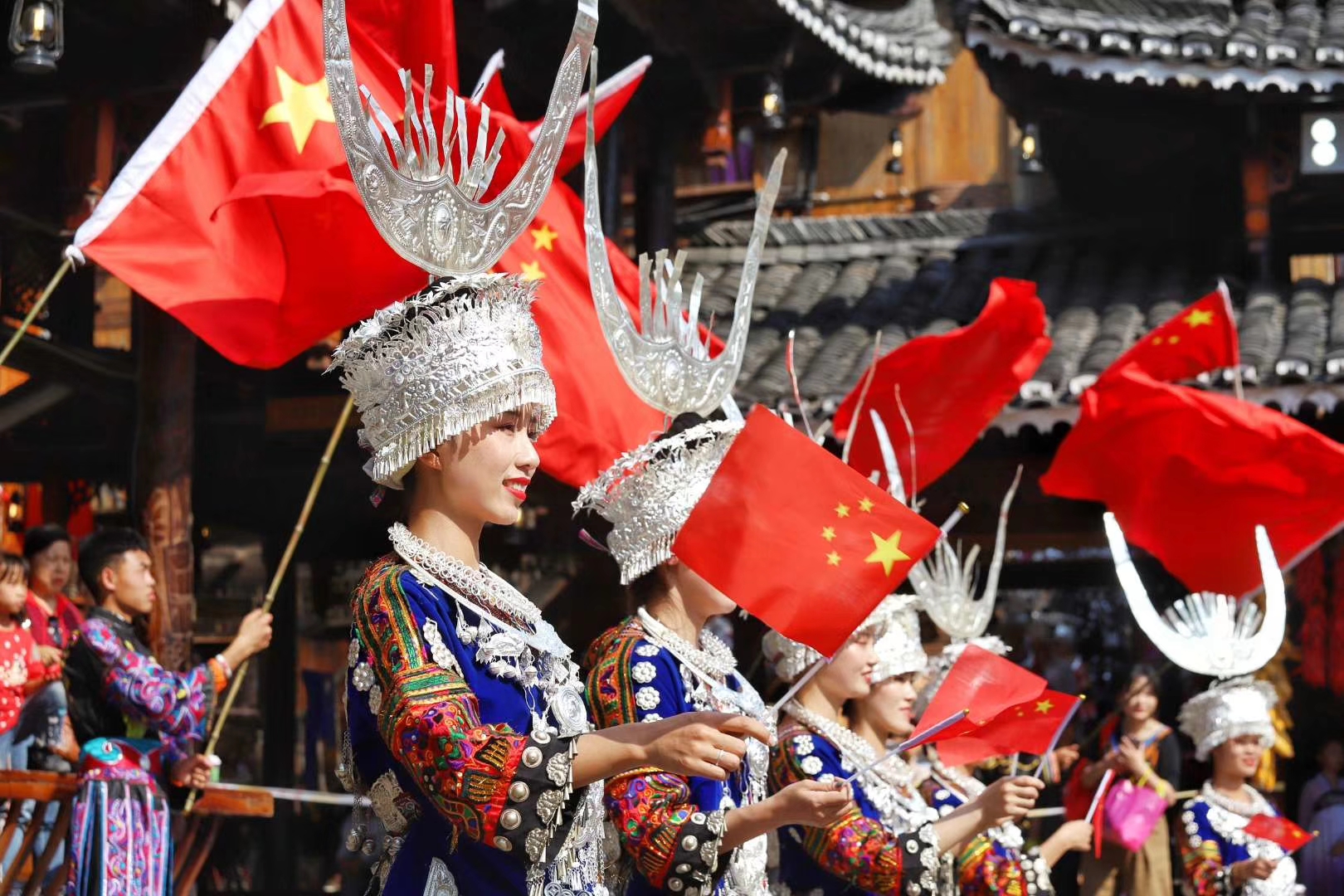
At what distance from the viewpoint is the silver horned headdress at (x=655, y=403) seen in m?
4.45

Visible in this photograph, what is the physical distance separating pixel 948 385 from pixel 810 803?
3.92 meters

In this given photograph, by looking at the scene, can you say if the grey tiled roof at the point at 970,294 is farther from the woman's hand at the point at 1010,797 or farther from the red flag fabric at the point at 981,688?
the woman's hand at the point at 1010,797

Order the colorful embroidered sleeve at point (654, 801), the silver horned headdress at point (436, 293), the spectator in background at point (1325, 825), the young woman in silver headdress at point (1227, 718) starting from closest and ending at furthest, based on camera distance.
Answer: the silver horned headdress at point (436, 293)
the colorful embroidered sleeve at point (654, 801)
the young woman in silver headdress at point (1227, 718)
the spectator in background at point (1325, 825)

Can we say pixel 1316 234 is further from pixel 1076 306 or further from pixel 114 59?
pixel 114 59

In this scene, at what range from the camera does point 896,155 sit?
1239 centimetres

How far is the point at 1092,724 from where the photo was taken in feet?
34.4

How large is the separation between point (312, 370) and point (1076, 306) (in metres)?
3.75

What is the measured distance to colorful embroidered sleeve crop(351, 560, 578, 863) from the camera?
3131mm

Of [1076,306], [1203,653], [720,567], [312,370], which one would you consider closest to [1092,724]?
[1076,306]

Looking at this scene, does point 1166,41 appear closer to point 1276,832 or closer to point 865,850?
point 1276,832

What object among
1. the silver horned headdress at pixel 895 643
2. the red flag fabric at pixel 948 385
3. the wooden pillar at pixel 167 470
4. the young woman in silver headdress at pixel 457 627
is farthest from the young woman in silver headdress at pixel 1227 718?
the young woman in silver headdress at pixel 457 627

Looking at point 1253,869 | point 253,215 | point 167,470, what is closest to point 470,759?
point 253,215

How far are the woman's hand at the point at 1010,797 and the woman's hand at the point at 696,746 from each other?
2043 mm

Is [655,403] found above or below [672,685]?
above
